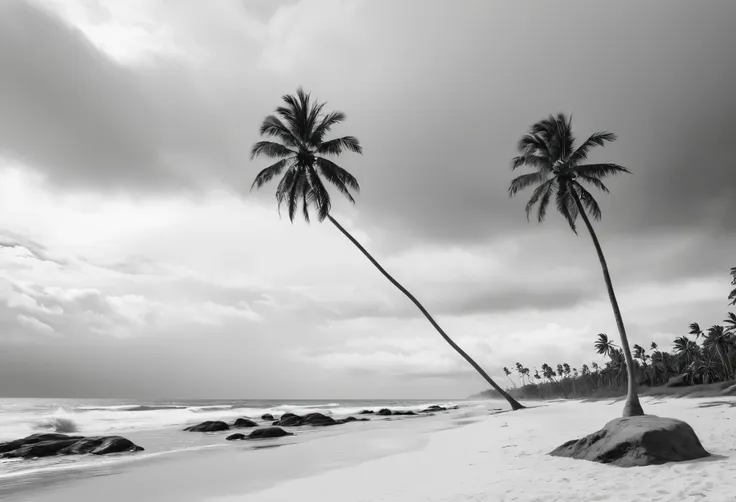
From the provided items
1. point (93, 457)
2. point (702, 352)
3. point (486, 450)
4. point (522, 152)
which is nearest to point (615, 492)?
point (486, 450)

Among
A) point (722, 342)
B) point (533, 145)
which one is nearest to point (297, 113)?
point (533, 145)

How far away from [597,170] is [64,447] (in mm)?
27482

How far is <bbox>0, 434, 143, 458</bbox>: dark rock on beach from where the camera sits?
16.2 m

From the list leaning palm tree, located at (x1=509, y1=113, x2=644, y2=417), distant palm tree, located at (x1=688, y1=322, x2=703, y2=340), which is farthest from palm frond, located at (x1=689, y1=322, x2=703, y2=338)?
leaning palm tree, located at (x1=509, y1=113, x2=644, y2=417)

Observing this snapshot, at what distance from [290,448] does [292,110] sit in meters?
18.1

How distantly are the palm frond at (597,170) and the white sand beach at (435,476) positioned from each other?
1162 centimetres

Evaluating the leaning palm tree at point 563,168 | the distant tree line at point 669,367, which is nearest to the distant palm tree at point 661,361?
the distant tree line at point 669,367

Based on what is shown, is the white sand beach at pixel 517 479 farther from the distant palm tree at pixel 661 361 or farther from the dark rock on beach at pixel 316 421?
the distant palm tree at pixel 661 361

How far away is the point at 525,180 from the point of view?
883 inches

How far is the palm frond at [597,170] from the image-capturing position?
66.8 feet

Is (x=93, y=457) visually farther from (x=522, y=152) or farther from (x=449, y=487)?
(x=522, y=152)

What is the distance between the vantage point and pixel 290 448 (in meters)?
16.8

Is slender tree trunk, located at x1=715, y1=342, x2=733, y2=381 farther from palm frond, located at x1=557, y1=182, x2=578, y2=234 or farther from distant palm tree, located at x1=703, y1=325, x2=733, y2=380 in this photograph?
palm frond, located at x1=557, y1=182, x2=578, y2=234

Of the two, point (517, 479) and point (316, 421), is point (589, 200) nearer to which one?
point (517, 479)
